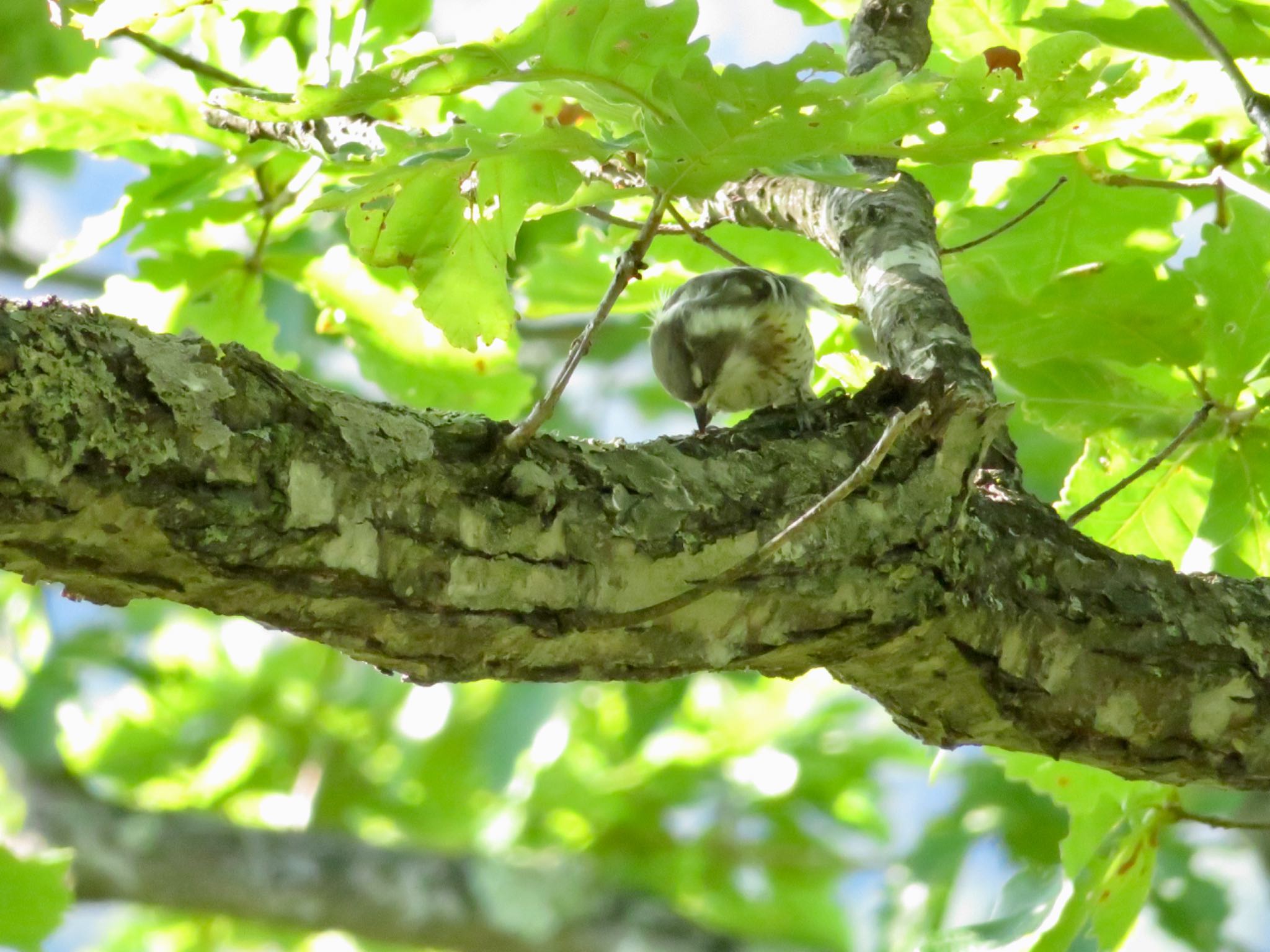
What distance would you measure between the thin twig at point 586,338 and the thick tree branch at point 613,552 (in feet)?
0.14

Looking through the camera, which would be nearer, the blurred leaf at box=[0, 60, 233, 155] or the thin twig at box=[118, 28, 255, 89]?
the blurred leaf at box=[0, 60, 233, 155]

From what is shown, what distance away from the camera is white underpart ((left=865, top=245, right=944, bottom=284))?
81.0 inches

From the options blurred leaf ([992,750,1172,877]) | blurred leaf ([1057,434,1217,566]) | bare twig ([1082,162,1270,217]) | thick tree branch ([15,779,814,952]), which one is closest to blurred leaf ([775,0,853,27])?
bare twig ([1082,162,1270,217])

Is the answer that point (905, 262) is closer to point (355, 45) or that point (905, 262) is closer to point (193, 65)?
point (355, 45)

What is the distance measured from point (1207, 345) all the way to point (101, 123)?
76.1 inches

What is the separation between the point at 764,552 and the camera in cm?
148

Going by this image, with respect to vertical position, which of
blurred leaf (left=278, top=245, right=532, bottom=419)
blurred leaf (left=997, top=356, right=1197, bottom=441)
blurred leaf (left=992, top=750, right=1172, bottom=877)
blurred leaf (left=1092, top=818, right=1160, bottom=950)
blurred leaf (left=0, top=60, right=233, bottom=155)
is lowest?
blurred leaf (left=1092, top=818, right=1160, bottom=950)

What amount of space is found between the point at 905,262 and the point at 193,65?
55.2 inches

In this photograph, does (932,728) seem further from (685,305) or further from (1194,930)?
(1194,930)

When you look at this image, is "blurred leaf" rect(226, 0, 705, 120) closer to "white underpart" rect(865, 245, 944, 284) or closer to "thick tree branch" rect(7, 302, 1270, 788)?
"thick tree branch" rect(7, 302, 1270, 788)

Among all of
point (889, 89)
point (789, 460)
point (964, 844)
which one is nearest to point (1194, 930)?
point (964, 844)

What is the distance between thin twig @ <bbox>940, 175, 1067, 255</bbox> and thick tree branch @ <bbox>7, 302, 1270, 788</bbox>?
1.94ft

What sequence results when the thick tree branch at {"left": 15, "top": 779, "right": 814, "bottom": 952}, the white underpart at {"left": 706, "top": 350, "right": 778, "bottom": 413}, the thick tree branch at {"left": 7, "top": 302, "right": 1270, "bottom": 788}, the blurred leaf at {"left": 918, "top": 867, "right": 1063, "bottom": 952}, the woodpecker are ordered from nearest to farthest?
the thick tree branch at {"left": 7, "top": 302, "right": 1270, "bottom": 788} → the blurred leaf at {"left": 918, "top": 867, "right": 1063, "bottom": 952} → the woodpecker → the white underpart at {"left": 706, "top": 350, "right": 778, "bottom": 413} → the thick tree branch at {"left": 15, "top": 779, "right": 814, "bottom": 952}

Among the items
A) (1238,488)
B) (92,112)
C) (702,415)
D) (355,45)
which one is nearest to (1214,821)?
(1238,488)
